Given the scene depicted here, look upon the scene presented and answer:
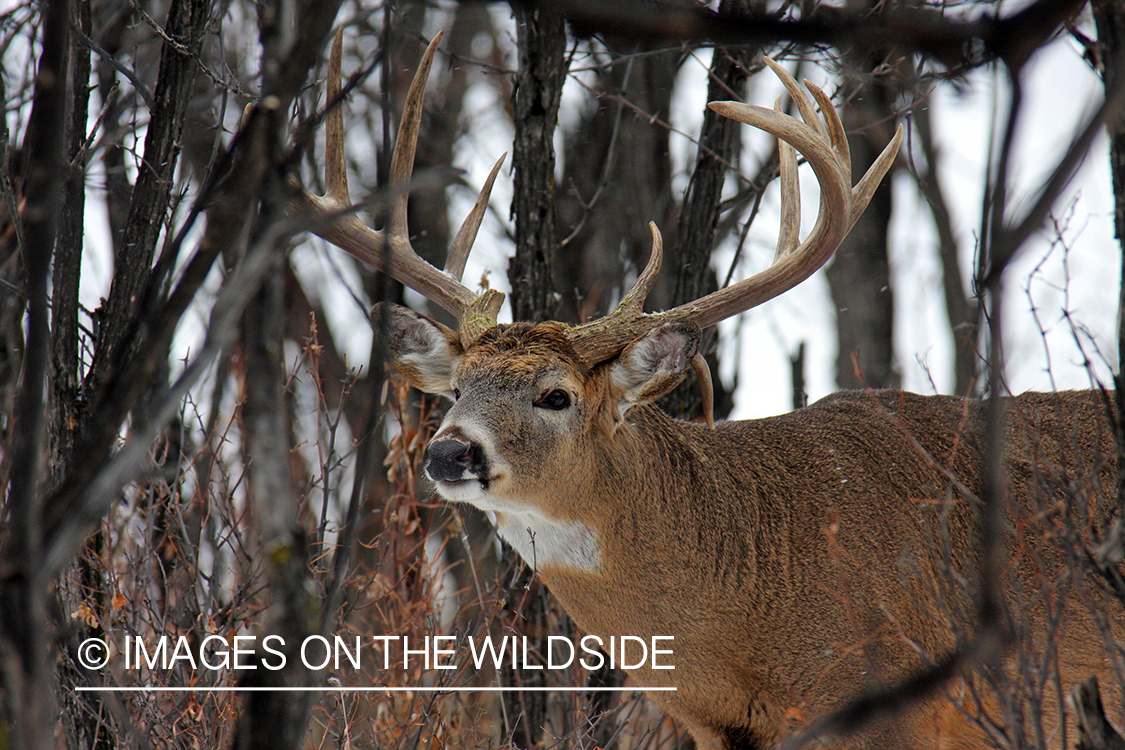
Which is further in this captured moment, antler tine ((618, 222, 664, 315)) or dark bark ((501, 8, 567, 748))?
dark bark ((501, 8, 567, 748))

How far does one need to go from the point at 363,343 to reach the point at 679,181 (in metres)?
4.55

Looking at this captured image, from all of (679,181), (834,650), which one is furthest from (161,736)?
(679,181)

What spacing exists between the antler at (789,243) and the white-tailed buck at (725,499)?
1 centimetres

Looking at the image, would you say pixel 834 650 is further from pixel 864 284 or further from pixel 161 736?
pixel 864 284

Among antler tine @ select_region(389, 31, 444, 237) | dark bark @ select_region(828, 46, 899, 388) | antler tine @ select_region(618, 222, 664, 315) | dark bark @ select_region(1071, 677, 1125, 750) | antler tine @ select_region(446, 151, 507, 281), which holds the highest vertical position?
dark bark @ select_region(828, 46, 899, 388)

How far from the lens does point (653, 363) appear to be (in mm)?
4883

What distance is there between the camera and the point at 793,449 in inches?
213

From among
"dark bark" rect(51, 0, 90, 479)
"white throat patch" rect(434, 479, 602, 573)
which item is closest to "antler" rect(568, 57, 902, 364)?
"white throat patch" rect(434, 479, 602, 573)

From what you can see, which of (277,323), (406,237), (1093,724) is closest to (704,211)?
(406,237)

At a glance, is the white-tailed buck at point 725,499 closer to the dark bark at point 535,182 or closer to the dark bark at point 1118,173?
the dark bark at point 1118,173

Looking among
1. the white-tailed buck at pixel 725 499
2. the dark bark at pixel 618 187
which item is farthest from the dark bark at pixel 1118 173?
the dark bark at pixel 618 187

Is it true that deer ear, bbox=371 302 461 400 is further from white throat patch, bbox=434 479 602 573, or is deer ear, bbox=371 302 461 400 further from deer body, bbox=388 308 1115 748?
white throat patch, bbox=434 479 602 573

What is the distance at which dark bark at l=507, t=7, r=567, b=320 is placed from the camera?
6.41m

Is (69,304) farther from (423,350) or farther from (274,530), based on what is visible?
(274,530)
